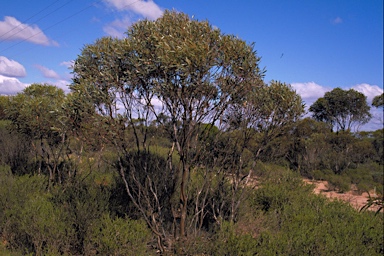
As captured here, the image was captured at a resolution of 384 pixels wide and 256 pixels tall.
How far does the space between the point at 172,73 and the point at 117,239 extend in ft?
9.69

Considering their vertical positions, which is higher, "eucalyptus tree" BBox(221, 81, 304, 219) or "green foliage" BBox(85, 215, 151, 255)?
"eucalyptus tree" BBox(221, 81, 304, 219)

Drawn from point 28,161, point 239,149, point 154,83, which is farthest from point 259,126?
point 28,161

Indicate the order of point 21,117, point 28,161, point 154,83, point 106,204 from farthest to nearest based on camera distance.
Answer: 1. point 28,161
2. point 21,117
3. point 106,204
4. point 154,83

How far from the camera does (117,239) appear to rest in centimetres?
615

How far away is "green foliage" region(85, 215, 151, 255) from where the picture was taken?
6.02 meters

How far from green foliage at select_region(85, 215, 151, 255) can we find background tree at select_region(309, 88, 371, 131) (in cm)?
3476

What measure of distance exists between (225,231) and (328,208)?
3.93 metres

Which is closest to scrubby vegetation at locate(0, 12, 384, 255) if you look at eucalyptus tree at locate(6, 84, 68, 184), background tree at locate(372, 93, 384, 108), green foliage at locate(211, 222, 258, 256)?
green foliage at locate(211, 222, 258, 256)

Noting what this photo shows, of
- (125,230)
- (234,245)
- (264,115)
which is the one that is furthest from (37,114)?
(234,245)

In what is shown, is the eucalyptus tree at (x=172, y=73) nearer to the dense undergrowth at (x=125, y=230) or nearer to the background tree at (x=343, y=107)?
the dense undergrowth at (x=125, y=230)

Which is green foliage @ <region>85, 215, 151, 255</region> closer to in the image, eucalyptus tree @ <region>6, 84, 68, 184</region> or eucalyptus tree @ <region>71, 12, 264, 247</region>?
eucalyptus tree @ <region>71, 12, 264, 247</region>

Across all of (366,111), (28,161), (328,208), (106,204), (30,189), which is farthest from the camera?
(366,111)

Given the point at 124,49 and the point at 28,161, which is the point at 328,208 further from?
the point at 28,161

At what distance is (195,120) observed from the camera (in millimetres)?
6543
